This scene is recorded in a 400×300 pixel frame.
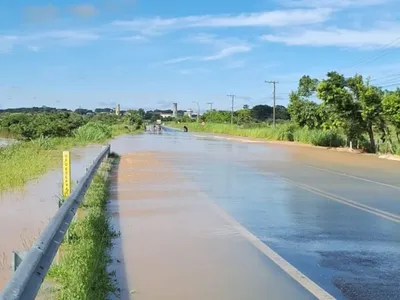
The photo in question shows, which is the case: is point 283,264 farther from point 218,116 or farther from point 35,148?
point 218,116

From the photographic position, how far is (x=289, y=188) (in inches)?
615

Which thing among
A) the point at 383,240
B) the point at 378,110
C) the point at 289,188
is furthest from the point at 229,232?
the point at 378,110

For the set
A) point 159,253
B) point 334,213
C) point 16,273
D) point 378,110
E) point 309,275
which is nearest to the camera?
point 16,273

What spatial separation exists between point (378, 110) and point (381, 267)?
27.6m

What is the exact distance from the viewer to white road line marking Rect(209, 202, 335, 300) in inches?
240

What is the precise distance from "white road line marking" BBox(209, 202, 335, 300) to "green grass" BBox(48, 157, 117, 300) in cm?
204

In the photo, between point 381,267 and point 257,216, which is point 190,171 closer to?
point 257,216

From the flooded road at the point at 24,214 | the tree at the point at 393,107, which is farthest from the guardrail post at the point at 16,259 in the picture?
the tree at the point at 393,107

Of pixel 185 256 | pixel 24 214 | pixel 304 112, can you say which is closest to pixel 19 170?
pixel 24 214

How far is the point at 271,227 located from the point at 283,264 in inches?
101

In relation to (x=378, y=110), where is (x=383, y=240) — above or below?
below

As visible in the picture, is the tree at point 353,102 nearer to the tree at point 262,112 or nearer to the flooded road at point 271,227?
the flooded road at point 271,227

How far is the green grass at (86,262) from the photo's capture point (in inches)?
225

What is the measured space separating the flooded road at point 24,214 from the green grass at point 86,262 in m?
0.59
